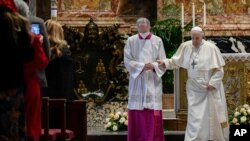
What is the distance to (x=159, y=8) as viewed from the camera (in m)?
14.8

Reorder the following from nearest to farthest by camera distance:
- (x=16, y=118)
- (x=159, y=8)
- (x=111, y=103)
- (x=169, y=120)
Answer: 1. (x=16, y=118)
2. (x=169, y=120)
3. (x=111, y=103)
4. (x=159, y=8)

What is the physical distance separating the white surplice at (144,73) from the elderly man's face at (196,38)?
0.53 metres

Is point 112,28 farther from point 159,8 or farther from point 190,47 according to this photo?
point 190,47

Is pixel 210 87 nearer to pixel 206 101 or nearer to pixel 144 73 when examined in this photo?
pixel 206 101

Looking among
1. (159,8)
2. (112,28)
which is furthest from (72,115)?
(159,8)

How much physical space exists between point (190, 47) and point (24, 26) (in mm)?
5494

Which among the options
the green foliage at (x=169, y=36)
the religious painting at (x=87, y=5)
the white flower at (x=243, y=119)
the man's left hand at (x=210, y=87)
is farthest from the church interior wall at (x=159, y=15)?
the man's left hand at (x=210, y=87)

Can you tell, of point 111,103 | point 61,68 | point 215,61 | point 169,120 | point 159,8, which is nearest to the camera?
point 61,68

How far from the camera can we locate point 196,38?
10422 mm

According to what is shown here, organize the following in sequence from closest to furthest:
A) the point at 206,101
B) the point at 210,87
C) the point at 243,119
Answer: the point at 210,87, the point at 206,101, the point at 243,119

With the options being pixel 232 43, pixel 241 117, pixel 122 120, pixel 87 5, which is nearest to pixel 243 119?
pixel 241 117

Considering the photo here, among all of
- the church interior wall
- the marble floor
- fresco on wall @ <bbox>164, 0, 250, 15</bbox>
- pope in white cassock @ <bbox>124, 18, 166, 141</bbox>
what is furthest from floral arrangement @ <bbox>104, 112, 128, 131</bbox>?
fresco on wall @ <bbox>164, 0, 250, 15</bbox>

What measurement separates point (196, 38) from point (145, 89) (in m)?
1.13

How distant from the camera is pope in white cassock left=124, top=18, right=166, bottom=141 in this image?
1031 cm
